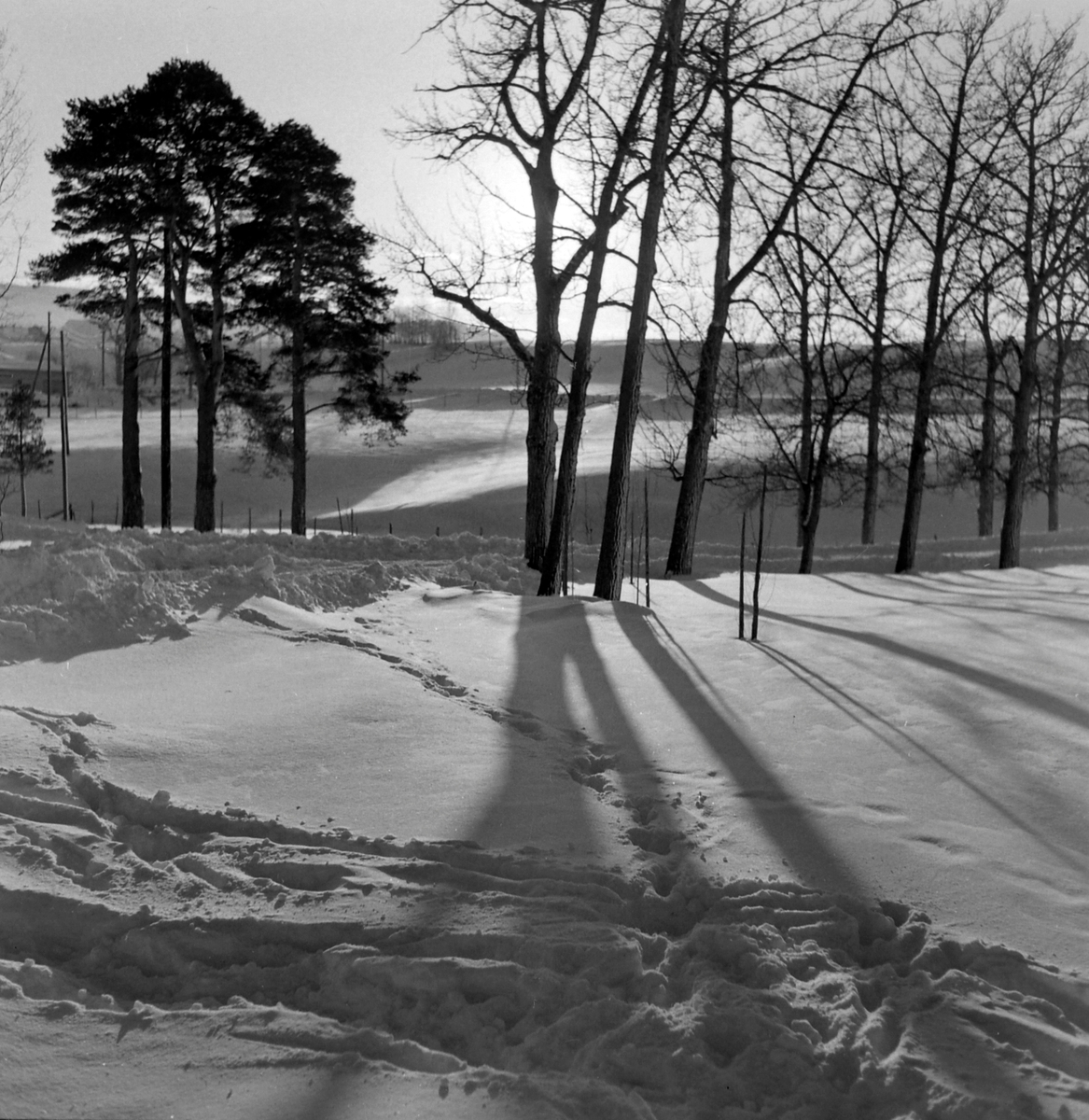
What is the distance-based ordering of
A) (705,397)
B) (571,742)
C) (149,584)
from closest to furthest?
(571,742) < (149,584) < (705,397)

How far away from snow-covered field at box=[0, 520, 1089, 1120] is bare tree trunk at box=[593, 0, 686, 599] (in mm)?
3987

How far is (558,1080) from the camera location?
2.64m

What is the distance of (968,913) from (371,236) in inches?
914

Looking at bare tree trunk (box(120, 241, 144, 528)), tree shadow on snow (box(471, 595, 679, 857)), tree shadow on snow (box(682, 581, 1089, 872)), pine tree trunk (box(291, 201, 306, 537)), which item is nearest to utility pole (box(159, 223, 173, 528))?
bare tree trunk (box(120, 241, 144, 528))

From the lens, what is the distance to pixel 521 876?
12.2 ft

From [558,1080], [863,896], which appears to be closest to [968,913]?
[863,896]

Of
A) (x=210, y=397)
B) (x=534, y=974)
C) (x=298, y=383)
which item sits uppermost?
(x=298, y=383)

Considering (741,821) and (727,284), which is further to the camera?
(727,284)

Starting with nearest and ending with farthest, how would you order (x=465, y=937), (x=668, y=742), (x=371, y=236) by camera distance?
(x=465, y=937), (x=668, y=742), (x=371, y=236)

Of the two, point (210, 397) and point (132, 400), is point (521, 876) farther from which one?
point (132, 400)

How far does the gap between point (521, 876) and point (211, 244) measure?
22.8m

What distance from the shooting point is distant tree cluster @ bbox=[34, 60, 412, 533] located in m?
22.2

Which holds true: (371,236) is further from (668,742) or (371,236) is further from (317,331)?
(668,742)

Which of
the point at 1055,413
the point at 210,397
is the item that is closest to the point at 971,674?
the point at 210,397
